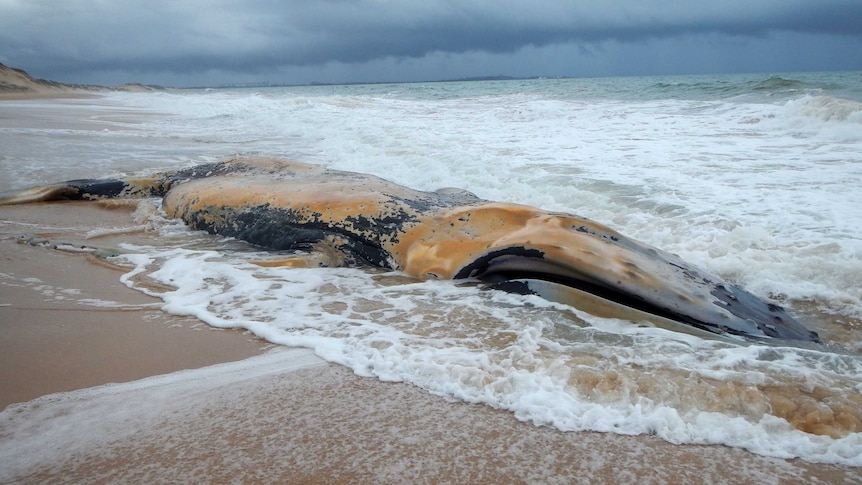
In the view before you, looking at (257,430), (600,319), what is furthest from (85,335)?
(600,319)

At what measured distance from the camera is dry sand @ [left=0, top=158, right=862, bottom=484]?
205cm

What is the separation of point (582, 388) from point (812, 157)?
27.2 ft

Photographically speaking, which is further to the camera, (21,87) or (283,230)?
(21,87)

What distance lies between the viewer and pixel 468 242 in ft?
13.3

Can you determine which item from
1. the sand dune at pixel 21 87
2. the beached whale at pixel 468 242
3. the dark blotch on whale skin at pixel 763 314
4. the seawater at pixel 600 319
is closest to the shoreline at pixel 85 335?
the seawater at pixel 600 319

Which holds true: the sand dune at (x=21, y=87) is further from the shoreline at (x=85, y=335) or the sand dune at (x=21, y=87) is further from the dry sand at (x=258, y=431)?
the dry sand at (x=258, y=431)

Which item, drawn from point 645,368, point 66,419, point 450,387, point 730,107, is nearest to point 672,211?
point 645,368

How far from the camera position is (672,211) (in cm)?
598

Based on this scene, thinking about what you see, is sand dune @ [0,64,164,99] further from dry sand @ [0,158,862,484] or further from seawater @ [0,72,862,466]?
dry sand @ [0,158,862,484]

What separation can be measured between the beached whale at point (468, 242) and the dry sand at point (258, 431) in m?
1.24

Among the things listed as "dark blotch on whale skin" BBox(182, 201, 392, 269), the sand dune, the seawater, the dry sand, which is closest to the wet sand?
the dry sand

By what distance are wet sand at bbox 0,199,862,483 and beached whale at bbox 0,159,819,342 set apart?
124 centimetres

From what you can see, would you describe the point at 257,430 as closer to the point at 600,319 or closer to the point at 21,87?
the point at 600,319

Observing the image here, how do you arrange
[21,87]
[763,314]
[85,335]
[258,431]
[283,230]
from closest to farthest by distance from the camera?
[258,431] → [85,335] → [763,314] → [283,230] → [21,87]
